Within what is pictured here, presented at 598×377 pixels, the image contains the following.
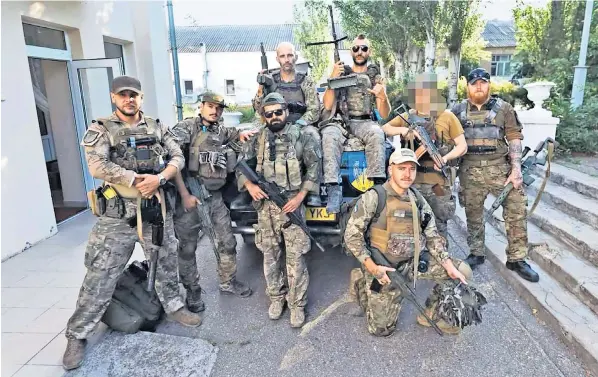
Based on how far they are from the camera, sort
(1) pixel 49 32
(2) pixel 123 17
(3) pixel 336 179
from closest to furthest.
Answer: (3) pixel 336 179 → (1) pixel 49 32 → (2) pixel 123 17

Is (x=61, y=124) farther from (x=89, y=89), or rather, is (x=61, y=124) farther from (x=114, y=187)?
(x=114, y=187)

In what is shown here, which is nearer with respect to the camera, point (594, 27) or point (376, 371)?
point (376, 371)

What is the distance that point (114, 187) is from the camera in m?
2.93

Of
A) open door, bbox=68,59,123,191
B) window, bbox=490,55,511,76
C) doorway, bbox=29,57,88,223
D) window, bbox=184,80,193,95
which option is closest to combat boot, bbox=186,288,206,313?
doorway, bbox=29,57,88,223

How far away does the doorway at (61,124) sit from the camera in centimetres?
640

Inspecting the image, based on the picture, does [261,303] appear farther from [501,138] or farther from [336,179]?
[501,138]

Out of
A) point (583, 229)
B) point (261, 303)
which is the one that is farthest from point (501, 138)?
point (261, 303)

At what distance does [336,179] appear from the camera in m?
3.58

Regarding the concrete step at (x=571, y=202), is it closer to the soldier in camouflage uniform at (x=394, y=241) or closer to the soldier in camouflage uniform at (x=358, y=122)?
the soldier in camouflage uniform at (x=394, y=241)

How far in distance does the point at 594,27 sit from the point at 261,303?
1428cm

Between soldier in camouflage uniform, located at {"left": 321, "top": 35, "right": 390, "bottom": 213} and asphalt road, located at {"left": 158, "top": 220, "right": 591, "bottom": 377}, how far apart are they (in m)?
1.03

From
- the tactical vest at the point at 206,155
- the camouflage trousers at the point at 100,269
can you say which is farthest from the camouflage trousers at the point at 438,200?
the camouflage trousers at the point at 100,269

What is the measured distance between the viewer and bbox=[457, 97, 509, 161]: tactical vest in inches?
148

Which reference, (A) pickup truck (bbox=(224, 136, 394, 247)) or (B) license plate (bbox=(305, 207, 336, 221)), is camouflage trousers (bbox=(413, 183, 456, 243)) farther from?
(B) license plate (bbox=(305, 207, 336, 221))
